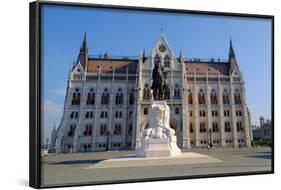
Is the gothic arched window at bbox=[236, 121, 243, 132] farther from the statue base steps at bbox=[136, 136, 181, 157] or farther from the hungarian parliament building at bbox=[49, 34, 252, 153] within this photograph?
the statue base steps at bbox=[136, 136, 181, 157]

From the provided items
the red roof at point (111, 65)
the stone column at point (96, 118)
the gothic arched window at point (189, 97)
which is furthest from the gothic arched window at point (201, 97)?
the stone column at point (96, 118)

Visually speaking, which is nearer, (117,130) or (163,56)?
(163,56)

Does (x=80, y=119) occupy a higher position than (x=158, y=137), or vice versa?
(x=80, y=119)

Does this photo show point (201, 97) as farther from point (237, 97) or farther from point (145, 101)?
point (237, 97)

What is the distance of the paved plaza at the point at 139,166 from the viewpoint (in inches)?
394

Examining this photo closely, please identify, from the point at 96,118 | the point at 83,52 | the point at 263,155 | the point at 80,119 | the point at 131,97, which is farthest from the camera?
the point at 131,97

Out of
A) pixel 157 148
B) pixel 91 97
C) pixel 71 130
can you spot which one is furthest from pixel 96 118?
pixel 157 148

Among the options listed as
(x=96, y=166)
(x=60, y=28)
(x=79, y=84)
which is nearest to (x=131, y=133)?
(x=79, y=84)

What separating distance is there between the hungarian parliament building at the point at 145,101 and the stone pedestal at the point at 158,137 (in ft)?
5.45

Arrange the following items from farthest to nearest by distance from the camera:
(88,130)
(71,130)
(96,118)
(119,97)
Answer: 1. (119,97)
2. (96,118)
3. (88,130)
4. (71,130)

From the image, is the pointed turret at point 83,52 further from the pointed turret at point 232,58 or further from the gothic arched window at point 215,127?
the gothic arched window at point 215,127

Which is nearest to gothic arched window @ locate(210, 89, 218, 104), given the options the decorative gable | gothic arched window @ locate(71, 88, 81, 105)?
the decorative gable

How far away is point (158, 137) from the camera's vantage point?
12000mm

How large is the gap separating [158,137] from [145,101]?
3.83 meters
